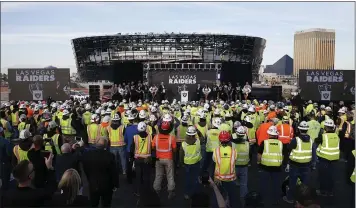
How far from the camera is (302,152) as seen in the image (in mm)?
7867

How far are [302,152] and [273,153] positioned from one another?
642 millimetres

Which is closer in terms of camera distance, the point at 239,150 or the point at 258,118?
the point at 239,150

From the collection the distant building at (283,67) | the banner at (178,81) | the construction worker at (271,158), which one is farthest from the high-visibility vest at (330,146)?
the distant building at (283,67)

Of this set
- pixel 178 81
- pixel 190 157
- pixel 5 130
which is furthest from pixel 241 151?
pixel 178 81

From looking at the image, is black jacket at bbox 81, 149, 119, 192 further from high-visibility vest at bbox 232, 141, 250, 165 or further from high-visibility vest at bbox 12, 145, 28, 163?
high-visibility vest at bbox 232, 141, 250, 165

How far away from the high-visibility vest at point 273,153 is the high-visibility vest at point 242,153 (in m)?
0.34

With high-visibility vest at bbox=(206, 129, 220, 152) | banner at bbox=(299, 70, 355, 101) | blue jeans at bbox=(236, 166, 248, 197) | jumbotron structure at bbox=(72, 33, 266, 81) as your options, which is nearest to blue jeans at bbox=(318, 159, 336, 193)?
blue jeans at bbox=(236, 166, 248, 197)

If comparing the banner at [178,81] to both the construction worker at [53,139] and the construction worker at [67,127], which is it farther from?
the construction worker at [53,139]

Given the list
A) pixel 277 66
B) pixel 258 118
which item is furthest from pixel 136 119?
pixel 277 66

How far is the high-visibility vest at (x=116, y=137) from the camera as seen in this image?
32.2 ft

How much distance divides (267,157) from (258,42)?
74.2 m

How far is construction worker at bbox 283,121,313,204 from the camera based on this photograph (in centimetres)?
788

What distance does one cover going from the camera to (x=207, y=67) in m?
27.4

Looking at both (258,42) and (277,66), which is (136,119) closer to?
(258,42)
